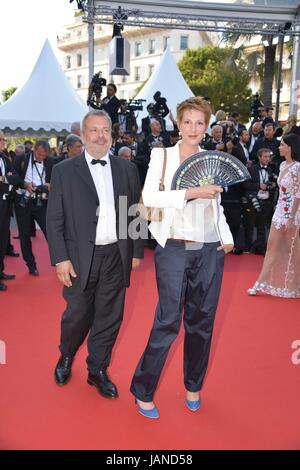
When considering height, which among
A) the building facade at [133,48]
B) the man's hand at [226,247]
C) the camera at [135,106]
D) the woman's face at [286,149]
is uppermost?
the building facade at [133,48]

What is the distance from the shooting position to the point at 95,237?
2855 millimetres

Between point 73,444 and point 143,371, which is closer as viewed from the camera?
point 73,444

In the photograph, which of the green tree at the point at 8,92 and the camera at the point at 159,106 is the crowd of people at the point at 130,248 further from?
the green tree at the point at 8,92

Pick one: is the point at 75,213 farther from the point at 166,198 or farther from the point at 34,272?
the point at 34,272

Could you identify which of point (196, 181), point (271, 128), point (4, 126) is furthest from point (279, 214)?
point (4, 126)

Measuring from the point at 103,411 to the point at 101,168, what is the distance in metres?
1.54

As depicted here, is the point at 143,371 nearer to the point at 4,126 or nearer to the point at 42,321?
the point at 42,321

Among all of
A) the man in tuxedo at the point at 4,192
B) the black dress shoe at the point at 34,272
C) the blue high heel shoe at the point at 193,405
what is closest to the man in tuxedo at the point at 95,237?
the blue high heel shoe at the point at 193,405

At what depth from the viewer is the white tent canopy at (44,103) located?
12.9 m

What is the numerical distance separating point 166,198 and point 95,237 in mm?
598

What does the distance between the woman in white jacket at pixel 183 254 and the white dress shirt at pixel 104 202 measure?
0.34 meters

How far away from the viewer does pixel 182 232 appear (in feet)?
8.54

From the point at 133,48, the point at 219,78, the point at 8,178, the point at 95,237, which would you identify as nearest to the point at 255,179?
the point at 8,178

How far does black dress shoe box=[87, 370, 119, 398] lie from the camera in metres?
3.04
